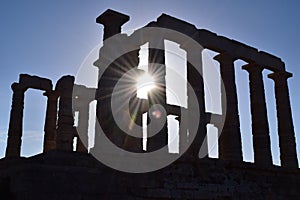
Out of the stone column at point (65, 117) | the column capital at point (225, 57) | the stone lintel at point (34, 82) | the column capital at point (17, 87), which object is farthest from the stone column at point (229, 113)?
the column capital at point (17, 87)

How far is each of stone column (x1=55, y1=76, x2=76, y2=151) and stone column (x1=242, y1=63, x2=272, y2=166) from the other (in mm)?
9817

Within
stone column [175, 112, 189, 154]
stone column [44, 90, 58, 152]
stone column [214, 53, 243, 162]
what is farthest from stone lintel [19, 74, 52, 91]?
stone column [214, 53, 243, 162]

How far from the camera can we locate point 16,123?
24062mm

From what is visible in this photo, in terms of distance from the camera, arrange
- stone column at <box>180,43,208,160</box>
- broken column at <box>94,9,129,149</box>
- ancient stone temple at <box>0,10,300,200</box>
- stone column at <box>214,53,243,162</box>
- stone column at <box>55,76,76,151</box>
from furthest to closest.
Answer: stone column at <box>55,76,76,151</box> < stone column at <box>214,53,243,162</box> < stone column at <box>180,43,208,160</box> < broken column at <box>94,9,129,149</box> < ancient stone temple at <box>0,10,300,200</box>

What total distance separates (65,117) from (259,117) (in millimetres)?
10440

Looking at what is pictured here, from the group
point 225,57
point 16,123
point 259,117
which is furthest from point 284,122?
point 16,123

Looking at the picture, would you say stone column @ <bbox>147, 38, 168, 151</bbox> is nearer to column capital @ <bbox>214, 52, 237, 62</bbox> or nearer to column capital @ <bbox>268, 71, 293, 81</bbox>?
column capital @ <bbox>214, 52, 237, 62</bbox>

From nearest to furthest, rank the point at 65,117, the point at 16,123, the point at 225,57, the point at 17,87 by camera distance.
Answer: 1. the point at 225,57
2. the point at 65,117
3. the point at 16,123
4. the point at 17,87

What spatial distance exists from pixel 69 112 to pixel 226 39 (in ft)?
30.6

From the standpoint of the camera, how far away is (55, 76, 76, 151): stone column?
69.3 ft

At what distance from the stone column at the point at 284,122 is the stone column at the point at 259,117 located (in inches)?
68.4

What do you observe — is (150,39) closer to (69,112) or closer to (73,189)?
(69,112)

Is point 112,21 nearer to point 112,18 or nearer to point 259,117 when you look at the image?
point 112,18

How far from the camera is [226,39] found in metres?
22.0
